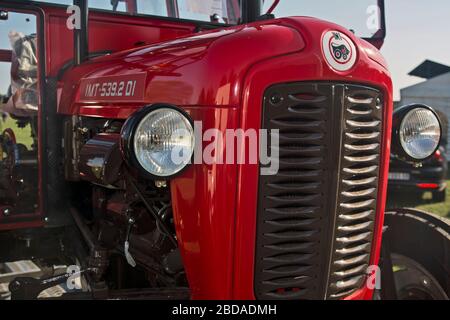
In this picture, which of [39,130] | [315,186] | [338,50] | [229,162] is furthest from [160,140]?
[39,130]

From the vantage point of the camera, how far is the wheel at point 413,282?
285 centimetres

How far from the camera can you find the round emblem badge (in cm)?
212

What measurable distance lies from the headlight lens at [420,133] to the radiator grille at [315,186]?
1.01ft

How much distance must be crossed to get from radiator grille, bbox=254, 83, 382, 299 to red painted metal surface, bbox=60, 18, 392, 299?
0.06 metres

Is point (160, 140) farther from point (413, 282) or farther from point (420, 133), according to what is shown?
point (413, 282)

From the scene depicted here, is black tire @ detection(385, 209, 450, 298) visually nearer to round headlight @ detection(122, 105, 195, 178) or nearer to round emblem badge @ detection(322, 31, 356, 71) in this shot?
round emblem badge @ detection(322, 31, 356, 71)

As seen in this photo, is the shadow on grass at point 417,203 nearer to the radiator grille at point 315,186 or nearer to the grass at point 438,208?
the grass at point 438,208

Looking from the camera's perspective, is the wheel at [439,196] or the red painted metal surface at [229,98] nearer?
the red painted metal surface at [229,98]

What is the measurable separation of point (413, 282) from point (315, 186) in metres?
1.18

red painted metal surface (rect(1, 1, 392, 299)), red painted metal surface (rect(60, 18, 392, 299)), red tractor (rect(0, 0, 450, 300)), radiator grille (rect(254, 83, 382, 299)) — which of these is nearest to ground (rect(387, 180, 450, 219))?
red tractor (rect(0, 0, 450, 300))

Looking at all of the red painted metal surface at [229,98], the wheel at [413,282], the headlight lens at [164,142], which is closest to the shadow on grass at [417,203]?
the wheel at [413,282]
